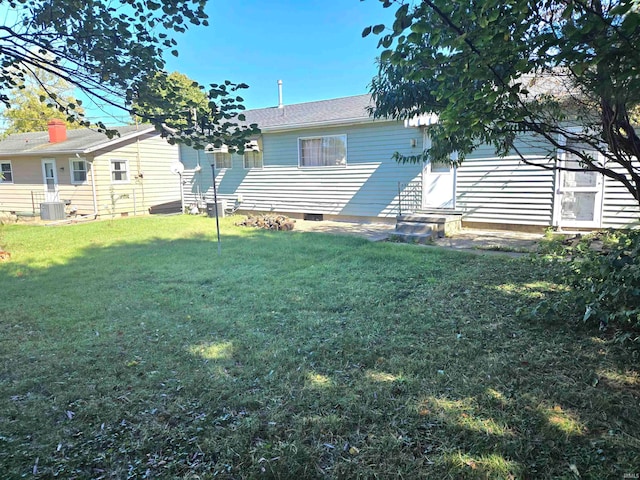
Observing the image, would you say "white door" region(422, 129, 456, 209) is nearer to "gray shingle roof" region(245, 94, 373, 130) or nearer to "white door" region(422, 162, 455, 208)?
"white door" region(422, 162, 455, 208)

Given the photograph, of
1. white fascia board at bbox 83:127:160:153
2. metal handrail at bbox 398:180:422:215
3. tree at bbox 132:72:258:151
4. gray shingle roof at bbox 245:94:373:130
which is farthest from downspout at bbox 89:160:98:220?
tree at bbox 132:72:258:151

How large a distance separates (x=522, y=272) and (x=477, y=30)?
437 centimetres

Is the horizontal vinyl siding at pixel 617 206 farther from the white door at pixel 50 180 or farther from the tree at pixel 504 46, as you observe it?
the white door at pixel 50 180

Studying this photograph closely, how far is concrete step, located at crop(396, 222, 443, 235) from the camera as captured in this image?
8.85 meters

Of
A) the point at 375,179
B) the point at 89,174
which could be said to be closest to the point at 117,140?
the point at 89,174

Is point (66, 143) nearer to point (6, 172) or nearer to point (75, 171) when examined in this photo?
point (75, 171)

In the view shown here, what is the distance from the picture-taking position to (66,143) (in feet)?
54.3

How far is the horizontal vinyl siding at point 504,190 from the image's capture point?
8977 millimetres

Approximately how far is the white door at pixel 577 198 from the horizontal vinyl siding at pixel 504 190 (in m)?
0.19

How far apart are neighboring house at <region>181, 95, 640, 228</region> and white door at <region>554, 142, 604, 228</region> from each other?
0.02 metres

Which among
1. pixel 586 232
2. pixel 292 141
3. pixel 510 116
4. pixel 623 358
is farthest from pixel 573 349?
pixel 292 141

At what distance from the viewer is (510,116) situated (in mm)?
2789

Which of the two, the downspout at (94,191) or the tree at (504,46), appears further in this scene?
the downspout at (94,191)

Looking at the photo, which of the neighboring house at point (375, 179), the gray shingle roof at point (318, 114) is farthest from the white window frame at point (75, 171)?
the gray shingle roof at point (318, 114)
